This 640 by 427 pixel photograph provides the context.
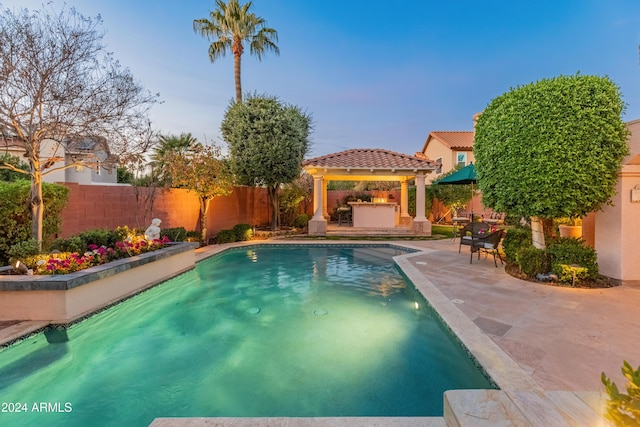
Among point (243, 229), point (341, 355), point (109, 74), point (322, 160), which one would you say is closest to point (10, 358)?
point (341, 355)

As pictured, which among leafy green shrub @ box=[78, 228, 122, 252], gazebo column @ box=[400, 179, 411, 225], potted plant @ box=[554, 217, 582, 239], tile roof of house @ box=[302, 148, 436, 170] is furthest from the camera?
gazebo column @ box=[400, 179, 411, 225]

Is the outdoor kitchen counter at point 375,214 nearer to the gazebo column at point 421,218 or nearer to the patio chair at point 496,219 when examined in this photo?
the gazebo column at point 421,218

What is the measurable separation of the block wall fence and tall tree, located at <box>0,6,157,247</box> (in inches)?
89.7

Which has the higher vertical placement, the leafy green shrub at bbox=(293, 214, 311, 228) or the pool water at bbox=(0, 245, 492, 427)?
the leafy green shrub at bbox=(293, 214, 311, 228)

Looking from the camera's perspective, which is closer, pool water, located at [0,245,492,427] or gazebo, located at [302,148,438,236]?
pool water, located at [0,245,492,427]

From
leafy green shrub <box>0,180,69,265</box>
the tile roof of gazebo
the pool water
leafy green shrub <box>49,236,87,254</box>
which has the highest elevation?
the tile roof of gazebo

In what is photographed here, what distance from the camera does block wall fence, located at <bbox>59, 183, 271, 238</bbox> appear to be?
8.02 m

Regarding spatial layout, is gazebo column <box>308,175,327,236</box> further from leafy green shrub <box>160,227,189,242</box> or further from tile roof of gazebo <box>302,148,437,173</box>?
leafy green shrub <box>160,227,189,242</box>

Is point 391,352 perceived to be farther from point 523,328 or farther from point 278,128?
point 278,128

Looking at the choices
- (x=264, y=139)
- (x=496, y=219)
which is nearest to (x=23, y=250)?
(x=264, y=139)

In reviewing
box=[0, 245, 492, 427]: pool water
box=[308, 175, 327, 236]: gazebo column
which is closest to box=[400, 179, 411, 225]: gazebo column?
box=[308, 175, 327, 236]: gazebo column

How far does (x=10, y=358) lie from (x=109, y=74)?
523 centimetres

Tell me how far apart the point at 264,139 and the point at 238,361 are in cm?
1118

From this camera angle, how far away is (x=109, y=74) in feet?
20.1
